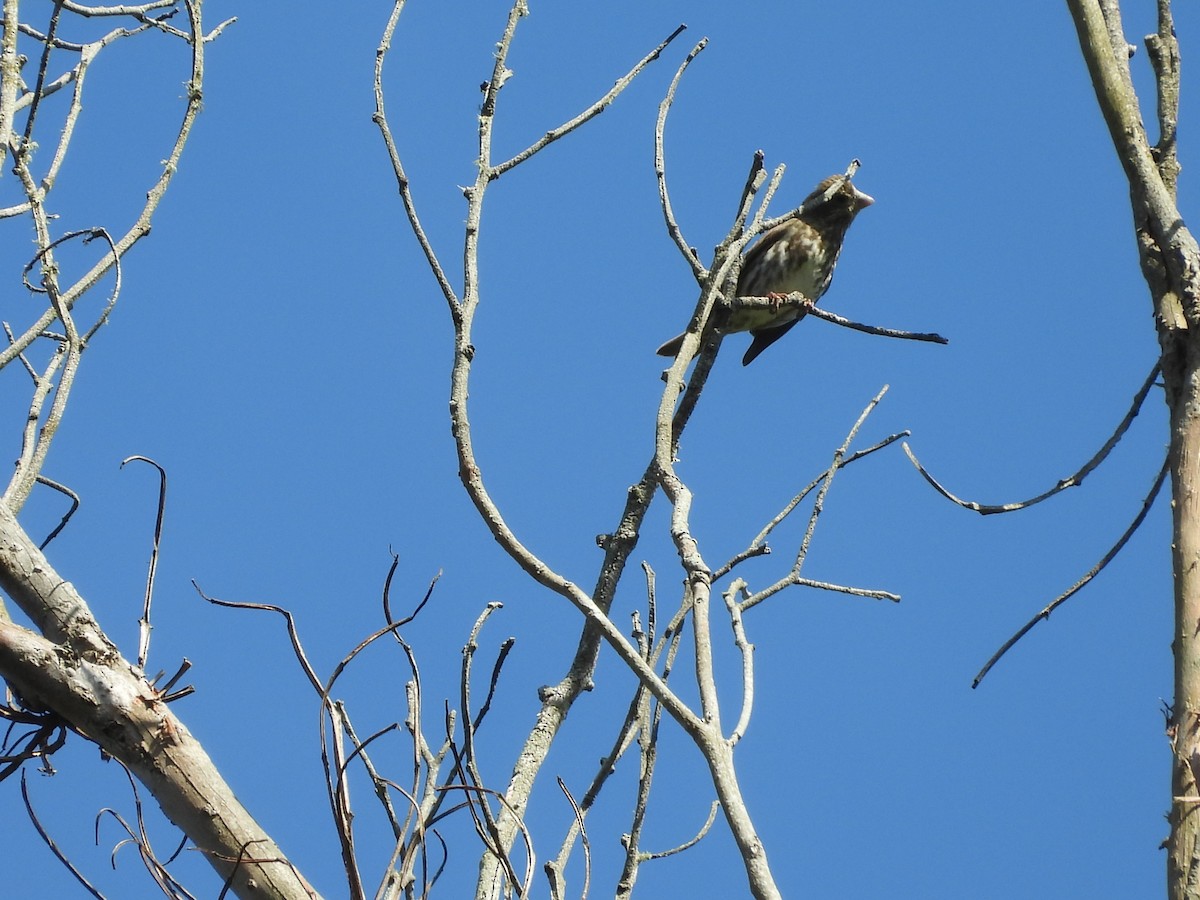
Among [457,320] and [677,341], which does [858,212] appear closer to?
[677,341]

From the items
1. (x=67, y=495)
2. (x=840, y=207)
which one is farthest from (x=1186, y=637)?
(x=840, y=207)

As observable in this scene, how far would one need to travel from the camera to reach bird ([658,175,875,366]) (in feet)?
23.3

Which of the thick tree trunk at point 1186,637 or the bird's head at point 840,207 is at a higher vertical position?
the bird's head at point 840,207

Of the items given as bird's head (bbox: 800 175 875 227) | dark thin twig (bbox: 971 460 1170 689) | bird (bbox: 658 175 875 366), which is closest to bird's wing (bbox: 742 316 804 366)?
bird (bbox: 658 175 875 366)

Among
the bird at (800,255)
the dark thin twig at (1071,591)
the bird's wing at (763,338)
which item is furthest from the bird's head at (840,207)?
the dark thin twig at (1071,591)

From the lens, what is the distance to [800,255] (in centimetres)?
710

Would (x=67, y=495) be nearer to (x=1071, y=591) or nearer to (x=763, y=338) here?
(x=1071, y=591)

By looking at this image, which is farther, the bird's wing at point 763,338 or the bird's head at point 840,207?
the bird's wing at point 763,338

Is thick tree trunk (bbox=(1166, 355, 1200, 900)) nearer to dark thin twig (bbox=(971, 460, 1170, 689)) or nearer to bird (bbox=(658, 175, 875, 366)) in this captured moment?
dark thin twig (bbox=(971, 460, 1170, 689))

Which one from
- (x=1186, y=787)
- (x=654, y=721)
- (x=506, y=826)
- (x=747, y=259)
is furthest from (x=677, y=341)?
(x=1186, y=787)

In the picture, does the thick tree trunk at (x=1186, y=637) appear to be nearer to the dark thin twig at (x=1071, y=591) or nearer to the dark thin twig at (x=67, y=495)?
the dark thin twig at (x=1071, y=591)

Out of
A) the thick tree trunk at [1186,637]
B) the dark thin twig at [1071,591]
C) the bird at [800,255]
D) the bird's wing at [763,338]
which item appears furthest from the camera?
the bird's wing at [763,338]

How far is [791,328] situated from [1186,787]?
5.80 meters

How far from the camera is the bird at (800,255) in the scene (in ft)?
23.3
